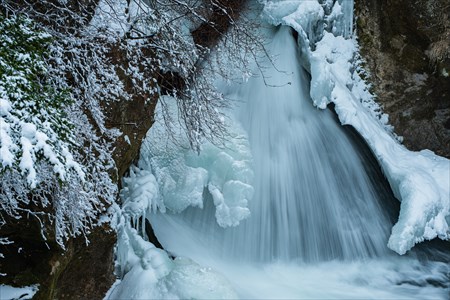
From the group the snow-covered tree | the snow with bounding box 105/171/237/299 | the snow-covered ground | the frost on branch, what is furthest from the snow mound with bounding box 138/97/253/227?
the frost on branch

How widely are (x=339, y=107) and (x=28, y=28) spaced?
3.97 meters

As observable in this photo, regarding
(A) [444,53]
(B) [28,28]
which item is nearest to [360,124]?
(A) [444,53]

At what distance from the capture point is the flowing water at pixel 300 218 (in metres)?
5.53

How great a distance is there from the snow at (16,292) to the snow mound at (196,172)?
5.72ft

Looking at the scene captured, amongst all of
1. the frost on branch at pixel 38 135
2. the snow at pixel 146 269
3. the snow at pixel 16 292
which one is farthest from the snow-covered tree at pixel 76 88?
the snow at pixel 146 269

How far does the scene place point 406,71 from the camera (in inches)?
264

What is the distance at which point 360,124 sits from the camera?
6.07m

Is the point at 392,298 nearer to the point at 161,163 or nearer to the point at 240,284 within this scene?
the point at 240,284

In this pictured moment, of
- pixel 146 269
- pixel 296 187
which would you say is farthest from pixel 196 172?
pixel 296 187

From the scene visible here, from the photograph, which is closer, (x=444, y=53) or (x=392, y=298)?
(x=392, y=298)

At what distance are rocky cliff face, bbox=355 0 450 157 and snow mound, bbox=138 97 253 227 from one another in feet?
8.44

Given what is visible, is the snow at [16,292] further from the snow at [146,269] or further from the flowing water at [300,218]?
the flowing water at [300,218]

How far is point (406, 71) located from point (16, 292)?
546 cm

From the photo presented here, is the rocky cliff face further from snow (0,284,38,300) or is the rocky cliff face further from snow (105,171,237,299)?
snow (0,284,38,300)
